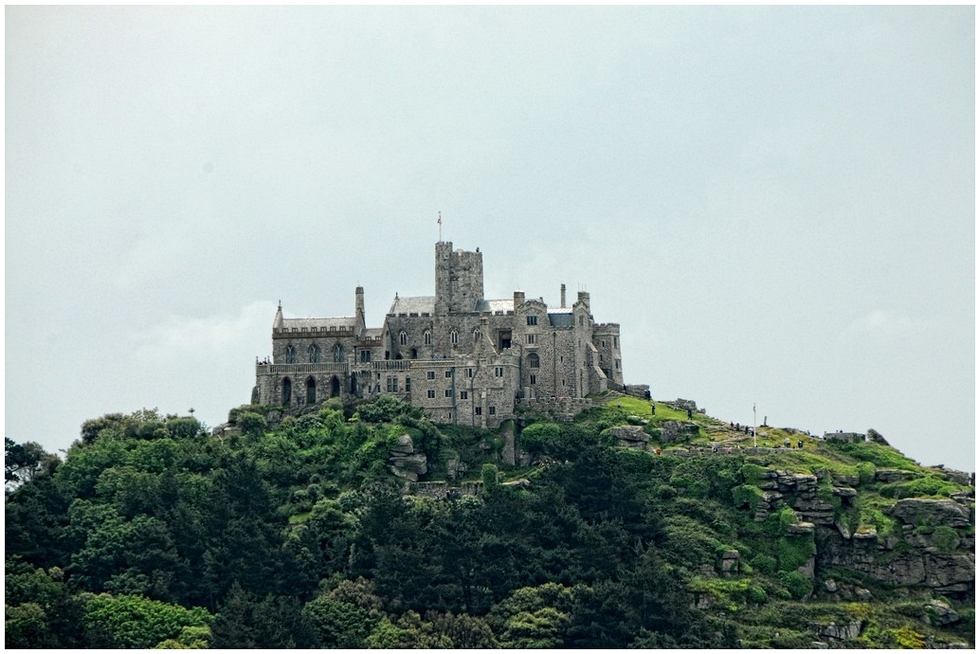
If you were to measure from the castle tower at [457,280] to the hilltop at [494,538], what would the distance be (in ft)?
40.7

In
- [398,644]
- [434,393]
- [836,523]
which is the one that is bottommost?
[398,644]

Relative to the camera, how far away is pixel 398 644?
4808 inches

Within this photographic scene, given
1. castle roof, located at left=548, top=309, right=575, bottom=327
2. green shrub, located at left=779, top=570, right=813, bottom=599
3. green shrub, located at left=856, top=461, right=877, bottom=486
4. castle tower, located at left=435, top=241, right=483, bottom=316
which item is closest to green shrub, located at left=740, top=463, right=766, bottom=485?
green shrub, located at left=856, top=461, right=877, bottom=486

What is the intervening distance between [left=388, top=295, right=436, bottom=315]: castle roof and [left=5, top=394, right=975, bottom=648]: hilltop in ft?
37.7

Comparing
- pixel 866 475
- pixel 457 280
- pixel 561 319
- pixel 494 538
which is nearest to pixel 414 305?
pixel 457 280

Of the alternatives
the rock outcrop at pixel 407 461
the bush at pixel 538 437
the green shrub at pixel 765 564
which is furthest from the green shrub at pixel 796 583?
the rock outcrop at pixel 407 461

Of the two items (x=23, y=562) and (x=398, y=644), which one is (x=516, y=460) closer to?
(x=398, y=644)

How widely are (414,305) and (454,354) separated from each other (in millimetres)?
8539

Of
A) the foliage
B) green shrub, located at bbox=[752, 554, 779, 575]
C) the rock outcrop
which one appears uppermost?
the rock outcrop

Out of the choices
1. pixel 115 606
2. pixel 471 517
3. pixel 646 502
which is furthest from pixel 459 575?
pixel 115 606

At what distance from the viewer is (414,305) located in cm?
15738

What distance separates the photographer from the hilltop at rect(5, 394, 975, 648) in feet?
410

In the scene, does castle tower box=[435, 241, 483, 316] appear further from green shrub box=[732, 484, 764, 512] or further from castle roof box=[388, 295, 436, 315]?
green shrub box=[732, 484, 764, 512]

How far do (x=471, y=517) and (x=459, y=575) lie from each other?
541 centimetres
